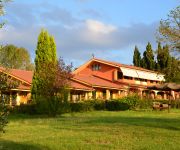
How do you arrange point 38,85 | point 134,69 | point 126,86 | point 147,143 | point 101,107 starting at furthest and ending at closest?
point 134,69 → point 126,86 → point 101,107 → point 38,85 → point 147,143

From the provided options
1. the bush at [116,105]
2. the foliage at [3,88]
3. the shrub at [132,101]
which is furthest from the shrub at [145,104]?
the foliage at [3,88]

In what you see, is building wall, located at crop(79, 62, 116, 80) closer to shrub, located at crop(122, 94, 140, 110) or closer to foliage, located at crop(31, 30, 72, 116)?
shrub, located at crop(122, 94, 140, 110)

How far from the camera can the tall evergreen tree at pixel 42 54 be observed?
35750 mm

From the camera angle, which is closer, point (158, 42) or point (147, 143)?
point (147, 143)

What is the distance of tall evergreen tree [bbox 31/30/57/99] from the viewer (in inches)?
1407

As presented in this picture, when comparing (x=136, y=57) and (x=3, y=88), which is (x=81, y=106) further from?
(x=136, y=57)

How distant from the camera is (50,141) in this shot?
576 inches

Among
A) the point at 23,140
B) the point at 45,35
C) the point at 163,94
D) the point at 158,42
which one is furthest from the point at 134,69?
the point at 23,140

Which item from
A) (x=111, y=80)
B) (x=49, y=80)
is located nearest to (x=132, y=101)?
(x=49, y=80)

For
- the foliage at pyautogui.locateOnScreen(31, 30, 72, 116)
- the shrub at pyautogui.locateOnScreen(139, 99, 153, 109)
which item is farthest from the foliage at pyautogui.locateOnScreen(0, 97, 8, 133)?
the shrub at pyautogui.locateOnScreen(139, 99, 153, 109)

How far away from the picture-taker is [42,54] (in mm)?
36188

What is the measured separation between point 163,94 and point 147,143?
63.3 metres

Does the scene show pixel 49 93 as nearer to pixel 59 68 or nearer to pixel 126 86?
pixel 59 68

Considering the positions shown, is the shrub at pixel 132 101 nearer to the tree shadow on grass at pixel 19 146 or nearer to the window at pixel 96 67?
the window at pixel 96 67
